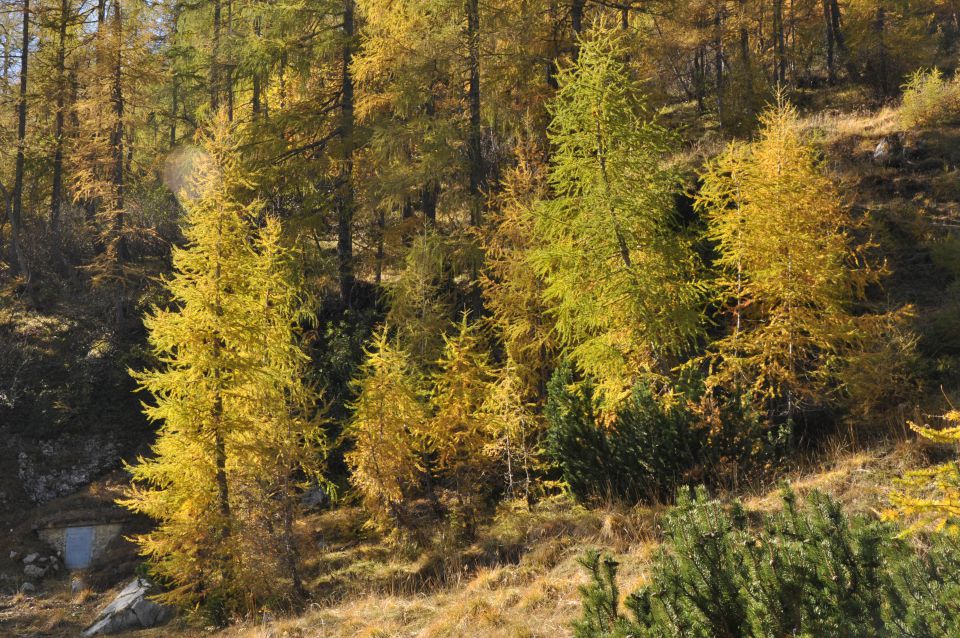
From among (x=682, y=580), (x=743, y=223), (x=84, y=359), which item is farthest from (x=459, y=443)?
(x=84, y=359)

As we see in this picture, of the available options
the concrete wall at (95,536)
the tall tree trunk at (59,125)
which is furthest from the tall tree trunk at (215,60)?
the concrete wall at (95,536)

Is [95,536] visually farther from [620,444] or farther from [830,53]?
[830,53]

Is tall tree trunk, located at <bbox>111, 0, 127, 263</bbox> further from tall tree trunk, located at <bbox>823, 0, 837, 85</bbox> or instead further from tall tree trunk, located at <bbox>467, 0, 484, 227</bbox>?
tall tree trunk, located at <bbox>823, 0, 837, 85</bbox>

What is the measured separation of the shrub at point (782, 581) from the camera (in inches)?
145

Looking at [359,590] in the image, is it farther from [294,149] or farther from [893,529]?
[294,149]

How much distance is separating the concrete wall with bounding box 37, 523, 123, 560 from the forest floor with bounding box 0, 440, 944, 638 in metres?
1.68

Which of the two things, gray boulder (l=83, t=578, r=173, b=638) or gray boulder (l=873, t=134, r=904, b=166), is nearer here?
gray boulder (l=83, t=578, r=173, b=638)

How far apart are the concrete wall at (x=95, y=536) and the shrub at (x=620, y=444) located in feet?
36.7

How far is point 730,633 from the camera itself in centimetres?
418

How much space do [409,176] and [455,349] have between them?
5725mm

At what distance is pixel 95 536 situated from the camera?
15672mm

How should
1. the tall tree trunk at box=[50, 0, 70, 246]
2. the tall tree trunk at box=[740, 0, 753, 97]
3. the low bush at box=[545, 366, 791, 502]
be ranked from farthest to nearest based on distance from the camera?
the tall tree trunk at box=[50, 0, 70, 246], the tall tree trunk at box=[740, 0, 753, 97], the low bush at box=[545, 366, 791, 502]

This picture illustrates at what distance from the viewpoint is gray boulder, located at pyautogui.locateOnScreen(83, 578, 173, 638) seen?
37.3 feet

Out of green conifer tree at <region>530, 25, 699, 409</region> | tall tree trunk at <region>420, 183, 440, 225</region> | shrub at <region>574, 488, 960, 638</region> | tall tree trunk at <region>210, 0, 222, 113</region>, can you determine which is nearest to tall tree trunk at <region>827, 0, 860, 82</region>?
tall tree trunk at <region>420, 183, 440, 225</region>
